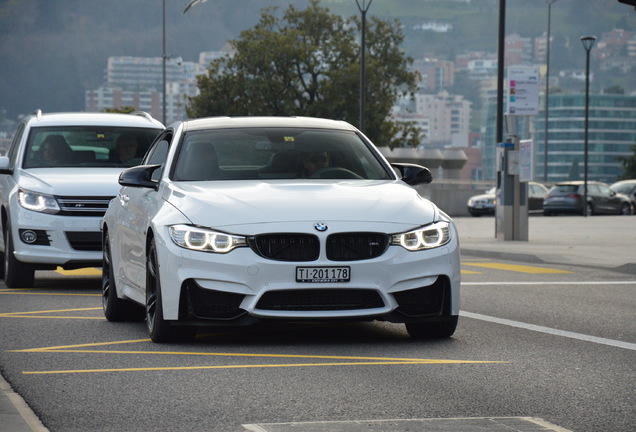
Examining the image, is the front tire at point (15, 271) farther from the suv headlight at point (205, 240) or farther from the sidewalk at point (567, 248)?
the sidewalk at point (567, 248)

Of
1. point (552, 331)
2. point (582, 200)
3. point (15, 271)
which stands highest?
point (552, 331)

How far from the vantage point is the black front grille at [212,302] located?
830 centimetres

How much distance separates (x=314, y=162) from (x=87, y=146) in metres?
5.72

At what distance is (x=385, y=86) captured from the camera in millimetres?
80312

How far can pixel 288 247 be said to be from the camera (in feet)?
27.0

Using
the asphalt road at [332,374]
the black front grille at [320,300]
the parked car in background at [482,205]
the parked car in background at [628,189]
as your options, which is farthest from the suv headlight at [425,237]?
the parked car in background at [628,189]

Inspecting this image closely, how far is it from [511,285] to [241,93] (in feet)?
215

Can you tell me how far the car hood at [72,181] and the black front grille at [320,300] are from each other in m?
5.47

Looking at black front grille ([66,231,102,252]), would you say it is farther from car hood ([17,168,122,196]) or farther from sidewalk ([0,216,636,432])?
sidewalk ([0,216,636,432])

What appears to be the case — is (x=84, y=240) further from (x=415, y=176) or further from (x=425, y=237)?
(x=425, y=237)

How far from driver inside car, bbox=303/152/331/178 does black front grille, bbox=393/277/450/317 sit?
4.68 ft

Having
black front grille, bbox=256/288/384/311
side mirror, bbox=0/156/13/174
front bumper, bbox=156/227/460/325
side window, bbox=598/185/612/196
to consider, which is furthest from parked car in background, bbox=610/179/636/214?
black front grille, bbox=256/288/384/311

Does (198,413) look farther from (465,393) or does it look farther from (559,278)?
(559,278)

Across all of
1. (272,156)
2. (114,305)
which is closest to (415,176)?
(272,156)
